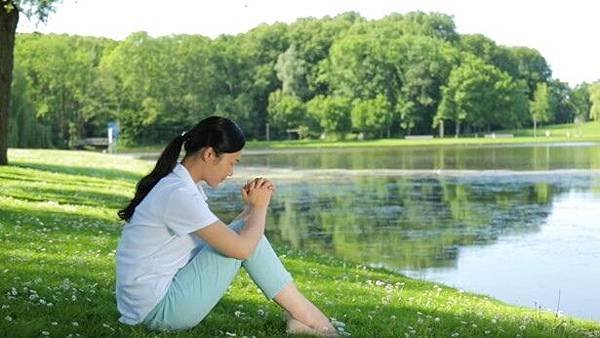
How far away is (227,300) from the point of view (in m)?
8.77

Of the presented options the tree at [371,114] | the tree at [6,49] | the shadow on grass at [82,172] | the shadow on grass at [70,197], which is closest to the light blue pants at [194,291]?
the shadow on grass at [70,197]

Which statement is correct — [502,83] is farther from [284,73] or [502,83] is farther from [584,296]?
[584,296]

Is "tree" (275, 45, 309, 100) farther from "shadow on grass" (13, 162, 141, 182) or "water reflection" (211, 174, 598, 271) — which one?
"shadow on grass" (13, 162, 141, 182)

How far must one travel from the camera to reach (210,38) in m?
138

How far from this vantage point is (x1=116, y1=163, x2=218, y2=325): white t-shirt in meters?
5.76

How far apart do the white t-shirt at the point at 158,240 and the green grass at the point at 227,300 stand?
324 millimetres

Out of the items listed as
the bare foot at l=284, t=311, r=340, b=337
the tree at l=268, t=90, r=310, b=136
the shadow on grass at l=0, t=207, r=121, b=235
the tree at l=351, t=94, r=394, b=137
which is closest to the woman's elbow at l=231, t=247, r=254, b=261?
the bare foot at l=284, t=311, r=340, b=337

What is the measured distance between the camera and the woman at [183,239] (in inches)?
228

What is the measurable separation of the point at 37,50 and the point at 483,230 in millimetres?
91747

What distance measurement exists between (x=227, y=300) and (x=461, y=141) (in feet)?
362

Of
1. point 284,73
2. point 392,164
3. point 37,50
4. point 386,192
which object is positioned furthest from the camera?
point 284,73

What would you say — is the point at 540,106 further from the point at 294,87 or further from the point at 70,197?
the point at 70,197

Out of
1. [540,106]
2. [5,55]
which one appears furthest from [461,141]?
[5,55]

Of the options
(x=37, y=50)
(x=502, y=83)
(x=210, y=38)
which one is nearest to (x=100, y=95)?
(x=37, y=50)
